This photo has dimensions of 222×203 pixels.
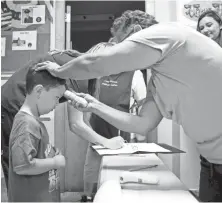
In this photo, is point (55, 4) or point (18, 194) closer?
point (18, 194)

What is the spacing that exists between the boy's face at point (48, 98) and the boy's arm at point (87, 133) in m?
0.29

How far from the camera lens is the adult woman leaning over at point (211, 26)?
4.55ft

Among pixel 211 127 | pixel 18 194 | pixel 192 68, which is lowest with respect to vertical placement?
pixel 18 194

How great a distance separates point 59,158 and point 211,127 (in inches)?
19.2

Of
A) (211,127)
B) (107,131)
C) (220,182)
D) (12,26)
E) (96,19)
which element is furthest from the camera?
(96,19)

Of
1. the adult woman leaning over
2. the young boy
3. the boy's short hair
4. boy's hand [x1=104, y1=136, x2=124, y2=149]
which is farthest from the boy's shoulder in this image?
the adult woman leaning over

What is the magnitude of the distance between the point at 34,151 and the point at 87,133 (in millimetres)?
442

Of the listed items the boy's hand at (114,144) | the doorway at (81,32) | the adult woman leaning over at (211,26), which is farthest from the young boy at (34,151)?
the doorway at (81,32)

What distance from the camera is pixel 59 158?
0.94m

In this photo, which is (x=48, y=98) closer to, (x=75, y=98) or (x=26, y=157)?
(x=75, y=98)

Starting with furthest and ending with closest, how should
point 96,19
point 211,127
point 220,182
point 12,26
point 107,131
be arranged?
point 96,19
point 12,26
point 107,131
point 220,182
point 211,127

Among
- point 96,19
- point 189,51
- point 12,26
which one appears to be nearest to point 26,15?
point 12,26

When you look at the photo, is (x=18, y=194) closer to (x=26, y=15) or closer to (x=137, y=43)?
(x=137, y=43)

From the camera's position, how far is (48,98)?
0.98 meters
